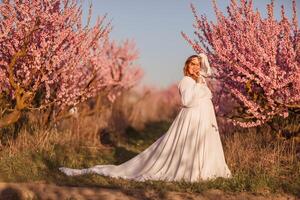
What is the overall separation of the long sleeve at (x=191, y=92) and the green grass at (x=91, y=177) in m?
1.26

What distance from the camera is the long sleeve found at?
8898 millimetres

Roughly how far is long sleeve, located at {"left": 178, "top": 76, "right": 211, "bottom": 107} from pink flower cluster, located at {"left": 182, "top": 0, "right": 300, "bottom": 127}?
0.77 metres

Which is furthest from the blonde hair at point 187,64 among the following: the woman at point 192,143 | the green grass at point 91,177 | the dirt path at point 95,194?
the dirt path at point 95,194

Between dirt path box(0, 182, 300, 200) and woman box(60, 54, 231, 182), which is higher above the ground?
woman box(60, 54, 231, 182)

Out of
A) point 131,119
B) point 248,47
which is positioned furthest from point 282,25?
point 131,119

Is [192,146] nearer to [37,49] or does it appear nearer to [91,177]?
[91,177]

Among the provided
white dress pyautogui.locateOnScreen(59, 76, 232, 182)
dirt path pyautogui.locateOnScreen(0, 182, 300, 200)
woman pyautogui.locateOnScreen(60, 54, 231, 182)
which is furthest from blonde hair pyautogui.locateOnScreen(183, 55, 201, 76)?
dirt path pyautogui.locateOnScreen(0, 182, 300, 200)

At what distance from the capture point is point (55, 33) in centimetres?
1045

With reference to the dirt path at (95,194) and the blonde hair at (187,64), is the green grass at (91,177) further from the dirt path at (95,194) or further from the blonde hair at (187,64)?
the blonde hair at (187,64)

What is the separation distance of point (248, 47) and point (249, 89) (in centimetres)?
77

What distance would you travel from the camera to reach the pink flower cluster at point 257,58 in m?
9.28

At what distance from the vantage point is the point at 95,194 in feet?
24.9

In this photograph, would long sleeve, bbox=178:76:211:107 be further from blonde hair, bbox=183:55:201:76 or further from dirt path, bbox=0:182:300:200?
dirt path, bbox=0:182:300:200

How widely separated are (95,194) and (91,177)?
165cm
